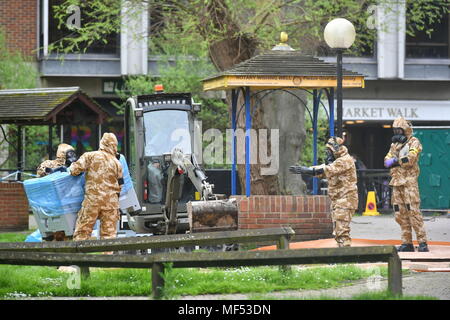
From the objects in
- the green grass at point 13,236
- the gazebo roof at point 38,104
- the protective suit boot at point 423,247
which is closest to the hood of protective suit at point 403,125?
the protective suit boot at point 423,247

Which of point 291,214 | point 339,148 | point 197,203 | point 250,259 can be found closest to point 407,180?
point 339,148

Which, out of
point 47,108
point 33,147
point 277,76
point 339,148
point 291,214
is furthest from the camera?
point 33,147

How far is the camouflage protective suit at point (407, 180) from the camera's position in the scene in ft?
49.0

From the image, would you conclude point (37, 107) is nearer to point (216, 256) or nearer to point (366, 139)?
point (216, 256)

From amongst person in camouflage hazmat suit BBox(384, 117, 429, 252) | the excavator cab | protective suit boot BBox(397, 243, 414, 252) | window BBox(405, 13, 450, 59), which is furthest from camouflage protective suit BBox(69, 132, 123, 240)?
window BBox(405, 13, 450, 59)

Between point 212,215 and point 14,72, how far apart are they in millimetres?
16091

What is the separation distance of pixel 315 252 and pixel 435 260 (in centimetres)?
544

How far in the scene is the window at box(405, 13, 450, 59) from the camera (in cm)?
3559

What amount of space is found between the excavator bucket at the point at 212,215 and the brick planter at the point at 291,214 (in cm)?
197

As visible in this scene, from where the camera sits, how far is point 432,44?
35.7m

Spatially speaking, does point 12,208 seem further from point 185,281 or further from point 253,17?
point 185,281

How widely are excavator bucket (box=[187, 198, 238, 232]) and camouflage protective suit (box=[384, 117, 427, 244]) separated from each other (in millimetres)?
2370

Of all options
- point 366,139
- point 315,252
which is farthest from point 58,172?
point 366,139

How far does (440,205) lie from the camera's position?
23562 mm
